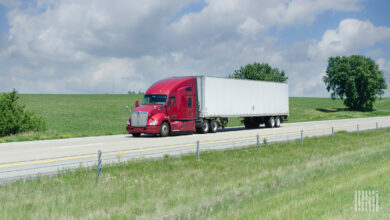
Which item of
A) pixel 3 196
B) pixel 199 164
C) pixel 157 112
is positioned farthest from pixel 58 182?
pixel 157 112

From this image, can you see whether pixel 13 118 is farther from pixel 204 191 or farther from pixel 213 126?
pixel 204 191

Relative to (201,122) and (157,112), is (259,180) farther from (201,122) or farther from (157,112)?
(201,122)

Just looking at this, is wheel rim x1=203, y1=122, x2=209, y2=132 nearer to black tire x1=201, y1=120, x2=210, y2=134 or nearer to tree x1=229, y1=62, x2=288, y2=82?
black tire x1=201, y1=120, x2=210, y2=134

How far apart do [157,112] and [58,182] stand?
15232mm

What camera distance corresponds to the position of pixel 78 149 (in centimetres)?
1794

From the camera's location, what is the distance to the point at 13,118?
88.1 feet

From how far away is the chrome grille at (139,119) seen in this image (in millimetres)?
24922

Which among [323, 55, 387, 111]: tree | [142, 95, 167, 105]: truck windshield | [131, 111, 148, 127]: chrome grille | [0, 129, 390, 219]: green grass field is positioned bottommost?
[0, 129, 390, 219]: green grass field

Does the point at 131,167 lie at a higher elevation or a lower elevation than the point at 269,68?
lower

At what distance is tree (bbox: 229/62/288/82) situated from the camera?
98.6 metres

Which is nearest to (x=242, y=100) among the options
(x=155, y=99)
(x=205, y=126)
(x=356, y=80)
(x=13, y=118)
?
(x=205, y=126)

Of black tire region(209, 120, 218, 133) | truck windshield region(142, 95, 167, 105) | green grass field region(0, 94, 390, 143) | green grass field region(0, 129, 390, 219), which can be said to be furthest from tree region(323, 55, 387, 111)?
green grass field region(0, 129, 390, 219)

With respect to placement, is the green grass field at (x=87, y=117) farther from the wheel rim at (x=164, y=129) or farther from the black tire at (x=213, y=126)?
the black tire at (x=213, y=126)

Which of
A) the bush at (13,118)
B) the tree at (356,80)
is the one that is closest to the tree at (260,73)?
the tree at (356,80)
